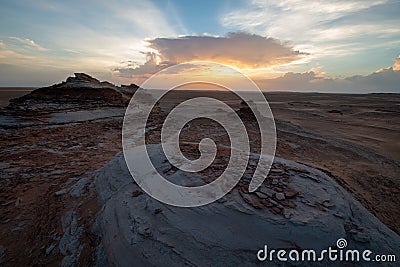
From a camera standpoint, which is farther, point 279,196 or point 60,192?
point 60,192

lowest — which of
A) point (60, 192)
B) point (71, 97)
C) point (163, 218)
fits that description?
point (60, 192)

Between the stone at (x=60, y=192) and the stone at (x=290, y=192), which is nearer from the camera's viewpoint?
the stone at (x=290, y=192)

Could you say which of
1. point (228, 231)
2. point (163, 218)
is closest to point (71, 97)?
point (163, 218)

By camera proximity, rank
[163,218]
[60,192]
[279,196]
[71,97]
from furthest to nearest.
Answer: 1. [71,97]
2. [60,192]
3. [279,196]
4. [163,218]

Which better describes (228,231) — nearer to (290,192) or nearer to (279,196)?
(279,196)

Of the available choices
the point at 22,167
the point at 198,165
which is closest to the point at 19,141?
the point at 22,167

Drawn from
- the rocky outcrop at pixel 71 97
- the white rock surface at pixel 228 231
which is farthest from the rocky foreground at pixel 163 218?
the rocky outcrop at pixel 71 97

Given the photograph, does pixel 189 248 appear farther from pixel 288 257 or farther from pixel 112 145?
pixel 112 145

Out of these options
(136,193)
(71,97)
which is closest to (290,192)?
(136,193)

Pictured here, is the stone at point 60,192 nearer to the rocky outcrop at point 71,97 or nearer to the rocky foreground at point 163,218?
the rocky foreground at point 163,218

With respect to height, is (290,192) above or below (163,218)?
above

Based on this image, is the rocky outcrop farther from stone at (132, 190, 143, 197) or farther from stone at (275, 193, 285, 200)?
stone at (275, 193, 285, 200)

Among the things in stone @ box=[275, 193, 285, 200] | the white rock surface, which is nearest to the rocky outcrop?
the white rock surface

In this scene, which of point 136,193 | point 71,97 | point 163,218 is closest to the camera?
point 163,218
